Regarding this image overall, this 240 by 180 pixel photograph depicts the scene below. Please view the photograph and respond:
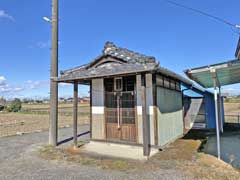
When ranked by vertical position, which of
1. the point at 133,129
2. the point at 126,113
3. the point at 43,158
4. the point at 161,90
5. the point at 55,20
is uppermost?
the point at 55,20

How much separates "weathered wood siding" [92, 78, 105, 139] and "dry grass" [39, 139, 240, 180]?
1316mm

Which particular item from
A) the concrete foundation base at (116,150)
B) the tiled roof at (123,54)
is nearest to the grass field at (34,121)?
the concrete foundation base at (116,150)

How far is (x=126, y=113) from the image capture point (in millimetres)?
8508

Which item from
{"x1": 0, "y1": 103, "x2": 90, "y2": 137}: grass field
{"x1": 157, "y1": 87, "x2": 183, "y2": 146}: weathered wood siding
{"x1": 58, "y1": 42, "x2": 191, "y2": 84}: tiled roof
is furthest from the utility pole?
{"x1": 0, "y1": 103, "x2": 90, "y2": 137}: grass field

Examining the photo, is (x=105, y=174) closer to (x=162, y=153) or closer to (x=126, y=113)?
(x=162, y=153)

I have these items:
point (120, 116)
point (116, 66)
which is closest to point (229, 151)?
point (120, 116)

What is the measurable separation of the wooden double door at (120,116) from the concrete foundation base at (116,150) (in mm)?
318

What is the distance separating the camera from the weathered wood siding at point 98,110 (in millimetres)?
9023

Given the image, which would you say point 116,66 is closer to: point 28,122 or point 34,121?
point 28,122

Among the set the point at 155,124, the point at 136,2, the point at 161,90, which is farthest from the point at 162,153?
the point at 136,2

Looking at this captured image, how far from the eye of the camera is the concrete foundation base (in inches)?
278

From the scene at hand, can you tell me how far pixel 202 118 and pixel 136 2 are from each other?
28.3 ft

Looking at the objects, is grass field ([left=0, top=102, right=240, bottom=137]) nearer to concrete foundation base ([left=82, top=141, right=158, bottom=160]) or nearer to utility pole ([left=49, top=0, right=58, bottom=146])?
utility pole ([left=49, top=0, right=58, bottom=146])

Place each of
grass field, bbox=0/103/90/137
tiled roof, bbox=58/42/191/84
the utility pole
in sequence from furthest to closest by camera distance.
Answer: grass field, bbox=0/103/90/137, the utility pole, tiled roof, bbox=58/42/191/84
